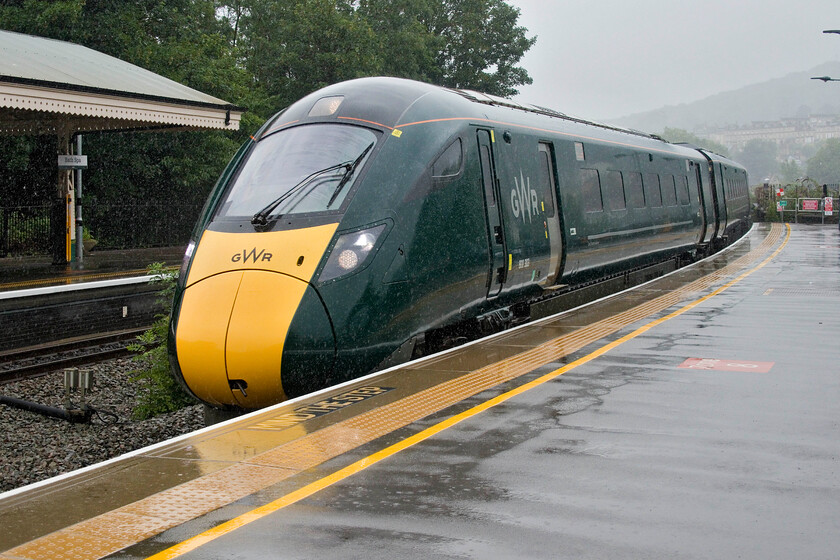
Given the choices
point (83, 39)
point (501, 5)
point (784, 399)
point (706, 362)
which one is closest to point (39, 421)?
point (706, 362)

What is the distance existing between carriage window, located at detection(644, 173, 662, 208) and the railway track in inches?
385

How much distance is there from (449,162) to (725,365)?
3289mm

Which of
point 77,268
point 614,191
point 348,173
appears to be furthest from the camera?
point 77,268

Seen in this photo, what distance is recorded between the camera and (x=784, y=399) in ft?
23.0

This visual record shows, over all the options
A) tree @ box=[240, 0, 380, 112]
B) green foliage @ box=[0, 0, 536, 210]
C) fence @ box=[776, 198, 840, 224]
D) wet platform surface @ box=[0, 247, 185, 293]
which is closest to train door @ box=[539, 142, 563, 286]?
wet platform surface @ box=[0, 247, 185, 293]

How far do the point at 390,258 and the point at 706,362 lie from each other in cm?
306

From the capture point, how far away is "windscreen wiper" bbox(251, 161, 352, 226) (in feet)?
26.6

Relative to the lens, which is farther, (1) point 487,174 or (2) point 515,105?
(2) point 515,105

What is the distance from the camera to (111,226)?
2919cm

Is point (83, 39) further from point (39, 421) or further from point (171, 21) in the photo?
point (39, 421)

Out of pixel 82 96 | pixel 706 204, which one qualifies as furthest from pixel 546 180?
pixel 706 204

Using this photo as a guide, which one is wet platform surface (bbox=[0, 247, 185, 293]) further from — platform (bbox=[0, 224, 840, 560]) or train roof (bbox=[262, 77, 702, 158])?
platform (bbox=[0, 224, 840, 560])

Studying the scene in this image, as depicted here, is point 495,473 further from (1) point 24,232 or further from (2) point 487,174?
(1) point 24,232

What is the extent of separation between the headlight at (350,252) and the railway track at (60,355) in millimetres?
6130
